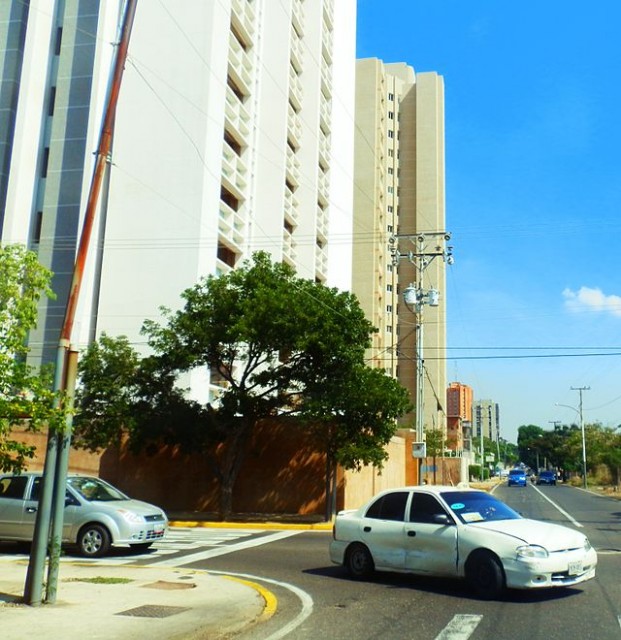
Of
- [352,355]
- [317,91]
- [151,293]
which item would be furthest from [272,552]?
[317,91]

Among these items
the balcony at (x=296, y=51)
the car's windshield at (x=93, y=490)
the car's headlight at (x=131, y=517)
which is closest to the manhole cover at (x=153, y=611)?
the car's headlight at (x=131, y=517)

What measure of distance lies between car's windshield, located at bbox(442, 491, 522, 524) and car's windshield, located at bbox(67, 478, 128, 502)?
773 cm

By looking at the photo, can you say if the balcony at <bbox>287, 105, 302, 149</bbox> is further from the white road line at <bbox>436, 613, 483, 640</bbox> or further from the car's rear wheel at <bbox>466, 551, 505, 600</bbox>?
the white road line at <bbox>436, 613, 483, 640</bbox>

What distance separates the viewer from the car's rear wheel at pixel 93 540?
14586 millimetres

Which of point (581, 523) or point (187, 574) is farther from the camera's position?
point (581, 523)

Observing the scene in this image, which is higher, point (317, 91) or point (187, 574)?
point (317, 91)

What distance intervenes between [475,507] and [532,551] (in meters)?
1.47

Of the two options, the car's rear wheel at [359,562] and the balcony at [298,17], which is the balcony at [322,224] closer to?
the balcony at [298,17]

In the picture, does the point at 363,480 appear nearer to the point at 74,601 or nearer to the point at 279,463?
the point at 279,463

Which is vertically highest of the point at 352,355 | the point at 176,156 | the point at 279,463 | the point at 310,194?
the point at 310,194

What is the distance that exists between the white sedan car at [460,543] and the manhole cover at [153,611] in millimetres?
3401

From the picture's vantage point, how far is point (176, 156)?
131ft

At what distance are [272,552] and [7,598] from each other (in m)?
7.05

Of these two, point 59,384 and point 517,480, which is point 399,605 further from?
point 517,480
